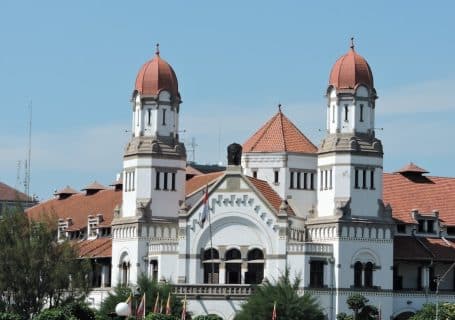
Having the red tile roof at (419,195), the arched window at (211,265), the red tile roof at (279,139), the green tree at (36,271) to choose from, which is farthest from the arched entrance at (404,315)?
the green tree at (36,271)

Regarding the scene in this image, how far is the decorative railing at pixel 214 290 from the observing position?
135125 mm

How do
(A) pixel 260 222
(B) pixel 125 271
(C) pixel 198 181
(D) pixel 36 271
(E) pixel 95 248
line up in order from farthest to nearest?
1. (C) pixel 198 181
2. (E) pixel 95 248
3. (B) pixel 125 271
4. (D) pixel 36 271
5. (A) pixel 260 222

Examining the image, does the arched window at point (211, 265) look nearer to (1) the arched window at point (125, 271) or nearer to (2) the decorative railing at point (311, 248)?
(2) the decorative railing at point (311, 248)

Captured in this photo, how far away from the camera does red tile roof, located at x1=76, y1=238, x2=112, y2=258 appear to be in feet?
497

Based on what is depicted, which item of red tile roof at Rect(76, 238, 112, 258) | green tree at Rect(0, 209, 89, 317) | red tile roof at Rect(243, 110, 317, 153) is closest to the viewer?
green tree at Rect(0, 209, 89, 317)

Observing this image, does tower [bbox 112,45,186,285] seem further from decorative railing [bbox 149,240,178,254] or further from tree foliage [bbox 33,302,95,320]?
tree foliage [bbox 33,302,95,320]

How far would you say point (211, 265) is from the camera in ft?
458

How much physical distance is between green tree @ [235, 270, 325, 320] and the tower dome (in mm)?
17809

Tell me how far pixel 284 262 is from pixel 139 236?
533 inches

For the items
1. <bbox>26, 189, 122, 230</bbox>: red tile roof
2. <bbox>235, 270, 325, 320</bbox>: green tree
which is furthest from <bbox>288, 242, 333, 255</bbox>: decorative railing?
<bbox>26, 189, 122, 230</bbox>: red tile roof

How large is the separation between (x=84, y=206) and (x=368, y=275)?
1605 inches

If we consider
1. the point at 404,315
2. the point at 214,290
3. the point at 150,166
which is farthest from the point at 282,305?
the point at 150,166

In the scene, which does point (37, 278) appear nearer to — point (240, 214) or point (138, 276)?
point (138, 276)

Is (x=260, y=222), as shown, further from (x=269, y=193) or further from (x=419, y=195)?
(x=419, y=195)
